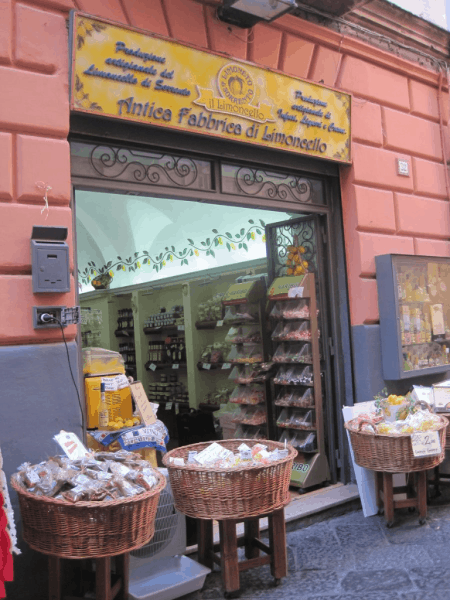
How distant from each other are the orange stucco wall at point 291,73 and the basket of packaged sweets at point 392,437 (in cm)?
112

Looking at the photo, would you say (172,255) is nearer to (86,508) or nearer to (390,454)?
(390,454)

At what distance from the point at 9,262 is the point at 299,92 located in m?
2.88

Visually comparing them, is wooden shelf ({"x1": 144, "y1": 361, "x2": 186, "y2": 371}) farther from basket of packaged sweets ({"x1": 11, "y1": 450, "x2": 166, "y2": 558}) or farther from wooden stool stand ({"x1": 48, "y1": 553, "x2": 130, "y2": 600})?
basket of packaged sweets ({"x1": 11, "y1": 450, "x2": 166, "y2": 558})

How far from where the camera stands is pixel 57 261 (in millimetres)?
3490

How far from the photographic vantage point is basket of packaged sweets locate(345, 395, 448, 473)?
13.7 ft

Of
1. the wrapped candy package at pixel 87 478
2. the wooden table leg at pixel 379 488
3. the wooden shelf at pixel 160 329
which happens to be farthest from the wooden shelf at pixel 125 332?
the wrapped candy package at pixel 87 478

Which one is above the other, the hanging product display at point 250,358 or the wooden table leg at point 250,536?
the hanging product display at point 250,358

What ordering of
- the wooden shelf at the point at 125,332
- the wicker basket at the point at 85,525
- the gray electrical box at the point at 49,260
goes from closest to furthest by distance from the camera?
1. the wicker basket at the point at 85,525
2. the gray electrical box at the point at 49,260
3. the wooden shelf at the point at 125,332

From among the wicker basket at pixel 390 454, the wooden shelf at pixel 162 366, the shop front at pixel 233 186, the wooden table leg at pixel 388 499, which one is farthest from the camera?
the wooden shelf at pixel 162 366

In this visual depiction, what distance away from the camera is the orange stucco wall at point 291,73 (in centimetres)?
348

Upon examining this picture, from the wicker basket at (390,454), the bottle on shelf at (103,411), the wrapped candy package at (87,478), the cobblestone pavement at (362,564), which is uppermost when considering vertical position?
the bottle on shelf at (103,411)

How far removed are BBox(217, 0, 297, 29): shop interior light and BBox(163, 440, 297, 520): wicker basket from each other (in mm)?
3220

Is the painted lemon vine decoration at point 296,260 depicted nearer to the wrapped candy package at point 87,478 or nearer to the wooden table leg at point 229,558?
the wooden table leg at point 229,558

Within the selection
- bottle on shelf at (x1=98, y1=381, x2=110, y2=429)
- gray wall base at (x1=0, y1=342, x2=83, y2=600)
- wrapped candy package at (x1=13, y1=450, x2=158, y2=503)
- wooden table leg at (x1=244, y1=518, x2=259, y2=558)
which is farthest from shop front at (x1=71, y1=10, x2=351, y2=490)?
wrapped candy package at (x1=13, y1=450, x2=158, y2=503)
